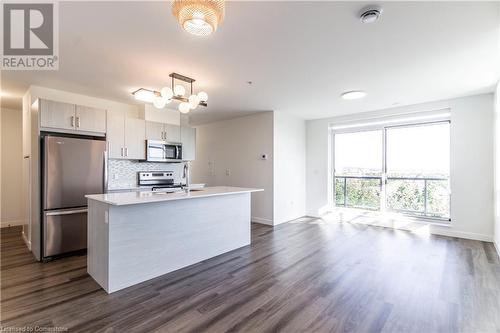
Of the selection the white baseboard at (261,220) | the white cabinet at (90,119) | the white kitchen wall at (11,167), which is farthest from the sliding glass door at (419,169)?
the white kitchen wall at (11,167)

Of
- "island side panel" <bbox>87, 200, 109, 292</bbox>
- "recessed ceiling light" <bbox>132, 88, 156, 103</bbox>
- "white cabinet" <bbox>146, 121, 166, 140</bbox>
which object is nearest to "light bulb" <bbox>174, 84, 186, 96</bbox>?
"recessed ceiling light" <bbox>132, 88, 156, 103</bbox>

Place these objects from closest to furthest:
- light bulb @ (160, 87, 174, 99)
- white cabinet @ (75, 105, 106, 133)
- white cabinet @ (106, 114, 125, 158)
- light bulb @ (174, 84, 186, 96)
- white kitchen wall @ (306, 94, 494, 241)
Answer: light bulb @ (160, 87, 174, 99) < light bulb @ (174, 84, 186, 96) < white cabinet @ (75, 105, 106, 133) < white cabinet @ (106, 114, 125, 158) < white kitchen wall @ (306, 94, 494, 241)

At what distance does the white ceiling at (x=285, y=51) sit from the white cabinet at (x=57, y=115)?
396 millimetres

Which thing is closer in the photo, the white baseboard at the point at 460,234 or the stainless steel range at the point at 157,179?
the white baseboard at the point at 460,234

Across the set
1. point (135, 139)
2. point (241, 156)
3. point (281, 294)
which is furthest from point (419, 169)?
point (135, 139)

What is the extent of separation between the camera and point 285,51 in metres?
2.61

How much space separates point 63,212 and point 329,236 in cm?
438

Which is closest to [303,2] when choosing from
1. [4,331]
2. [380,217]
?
[4,331]

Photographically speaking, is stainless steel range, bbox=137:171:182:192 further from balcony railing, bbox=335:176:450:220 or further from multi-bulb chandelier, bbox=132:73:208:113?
balcony railing, bbox=335:176:450:220

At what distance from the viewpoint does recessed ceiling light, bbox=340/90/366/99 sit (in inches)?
158

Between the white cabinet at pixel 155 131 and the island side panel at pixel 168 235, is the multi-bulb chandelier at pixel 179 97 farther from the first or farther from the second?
the white cabinet at pixel 155 131

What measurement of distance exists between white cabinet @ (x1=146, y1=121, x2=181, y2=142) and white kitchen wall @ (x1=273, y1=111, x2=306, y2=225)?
7.04 feet

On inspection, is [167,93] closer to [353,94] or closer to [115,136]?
[115,136]

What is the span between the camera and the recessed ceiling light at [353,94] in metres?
4.00
